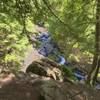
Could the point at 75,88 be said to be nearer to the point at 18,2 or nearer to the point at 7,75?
the point at 7,75

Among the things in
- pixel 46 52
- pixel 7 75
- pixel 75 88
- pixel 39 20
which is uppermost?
pixel 39 20

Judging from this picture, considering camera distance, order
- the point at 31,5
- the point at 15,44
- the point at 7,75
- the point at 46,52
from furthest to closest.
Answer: the point at 46,52
the point at 15,44
the point at 7,75
the point at 31,5

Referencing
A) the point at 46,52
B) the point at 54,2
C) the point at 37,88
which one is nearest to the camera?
the point at 37,88

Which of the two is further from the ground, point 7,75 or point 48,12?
point 48,12

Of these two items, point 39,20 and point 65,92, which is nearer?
point 39,20

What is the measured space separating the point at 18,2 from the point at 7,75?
4.41 metres

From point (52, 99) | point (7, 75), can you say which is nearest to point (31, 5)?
point (52, 99)

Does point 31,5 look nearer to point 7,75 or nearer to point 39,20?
point 39,20

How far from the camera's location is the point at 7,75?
10578mm

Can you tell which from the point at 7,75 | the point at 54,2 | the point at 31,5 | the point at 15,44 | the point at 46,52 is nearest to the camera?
the point at 31,5

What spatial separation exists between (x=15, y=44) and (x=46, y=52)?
18740 millimetres

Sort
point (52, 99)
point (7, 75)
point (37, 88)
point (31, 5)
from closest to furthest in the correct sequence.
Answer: point (31, 5), point (52, 99), point (37, 88), point (7, 75)

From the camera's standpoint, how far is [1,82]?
9898mm

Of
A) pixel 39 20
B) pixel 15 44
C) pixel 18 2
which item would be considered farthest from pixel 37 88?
pixel 15 44
